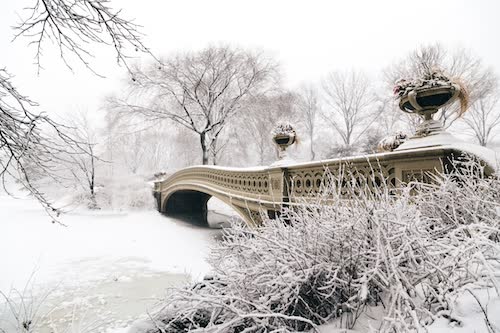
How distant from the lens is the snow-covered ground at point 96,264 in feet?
21.0

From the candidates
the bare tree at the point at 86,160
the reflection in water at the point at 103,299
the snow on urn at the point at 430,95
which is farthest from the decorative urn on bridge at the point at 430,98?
the bare tree at the point at 86,160

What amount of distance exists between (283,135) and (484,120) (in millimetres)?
24463

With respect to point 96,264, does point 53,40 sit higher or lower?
higher

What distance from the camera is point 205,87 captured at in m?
21.7

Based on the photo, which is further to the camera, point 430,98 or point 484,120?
point 484,120

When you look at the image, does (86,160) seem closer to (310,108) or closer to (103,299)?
(103,299)

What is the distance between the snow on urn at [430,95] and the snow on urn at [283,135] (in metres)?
3.12

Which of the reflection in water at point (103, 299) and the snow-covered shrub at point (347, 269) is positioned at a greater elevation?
the snow-covered shrub at point (347, 269)

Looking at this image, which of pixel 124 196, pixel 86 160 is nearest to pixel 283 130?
pixel 124 196

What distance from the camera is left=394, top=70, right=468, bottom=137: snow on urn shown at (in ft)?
10.9

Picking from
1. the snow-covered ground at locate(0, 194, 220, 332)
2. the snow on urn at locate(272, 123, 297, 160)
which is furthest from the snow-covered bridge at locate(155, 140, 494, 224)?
the snow-covered ground at locate(0, 194, 220, 332)

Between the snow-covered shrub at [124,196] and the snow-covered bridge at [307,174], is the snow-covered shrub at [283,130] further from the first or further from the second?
the snow-covered shrub at [124,196]

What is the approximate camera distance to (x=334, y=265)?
5.73ft

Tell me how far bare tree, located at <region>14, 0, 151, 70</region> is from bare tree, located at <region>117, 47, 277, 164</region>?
708 inches
